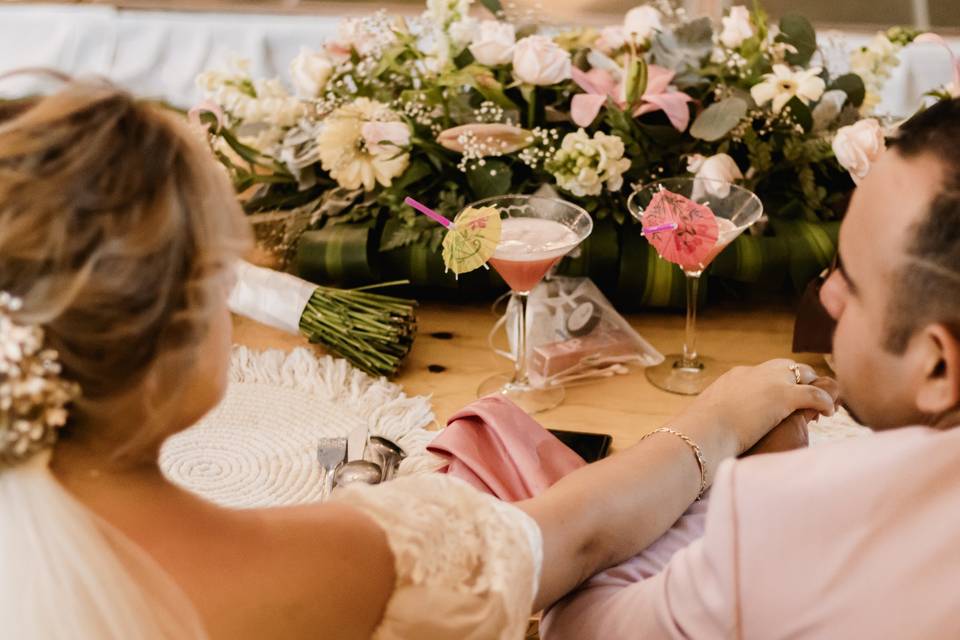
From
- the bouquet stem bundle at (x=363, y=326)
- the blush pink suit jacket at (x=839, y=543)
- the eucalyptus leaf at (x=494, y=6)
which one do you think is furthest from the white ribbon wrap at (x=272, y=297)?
the blush pink suit jacket at (x=839, y=543)

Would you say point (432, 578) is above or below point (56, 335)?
below

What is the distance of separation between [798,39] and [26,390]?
4.84 ft

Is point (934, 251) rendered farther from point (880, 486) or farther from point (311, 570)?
point (311, 570)

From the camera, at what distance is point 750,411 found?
1318mm

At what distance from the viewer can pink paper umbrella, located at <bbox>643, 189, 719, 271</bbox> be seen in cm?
147

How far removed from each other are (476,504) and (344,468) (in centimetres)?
35

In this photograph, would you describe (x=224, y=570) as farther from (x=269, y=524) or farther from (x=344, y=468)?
(x=344, y=468)

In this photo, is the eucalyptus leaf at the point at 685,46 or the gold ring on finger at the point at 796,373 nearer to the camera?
the gold ring on finger at the point at 796,373

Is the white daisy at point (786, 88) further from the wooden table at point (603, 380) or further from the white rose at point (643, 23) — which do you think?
the wooden table at point (603, 380)

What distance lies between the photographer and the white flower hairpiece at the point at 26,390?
692 millimetres

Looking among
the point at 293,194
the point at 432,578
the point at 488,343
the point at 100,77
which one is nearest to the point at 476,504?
the point at 432,578

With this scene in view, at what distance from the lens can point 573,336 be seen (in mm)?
1611

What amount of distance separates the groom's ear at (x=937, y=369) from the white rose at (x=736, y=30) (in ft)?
3.42

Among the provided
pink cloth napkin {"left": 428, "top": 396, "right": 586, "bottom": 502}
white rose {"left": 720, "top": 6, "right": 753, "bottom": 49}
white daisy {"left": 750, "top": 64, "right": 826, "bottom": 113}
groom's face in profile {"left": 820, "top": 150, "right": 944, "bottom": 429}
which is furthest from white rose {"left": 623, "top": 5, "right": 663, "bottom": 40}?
groom's face in profile {"left": 820, "top": 150, "right": 944, "bottom": 429}
